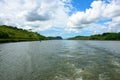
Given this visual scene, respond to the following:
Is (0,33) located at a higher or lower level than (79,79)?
higher

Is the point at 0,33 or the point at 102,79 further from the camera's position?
the point at 0,33

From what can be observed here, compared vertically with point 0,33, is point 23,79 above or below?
below

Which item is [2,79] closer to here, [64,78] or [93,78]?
[64,78]

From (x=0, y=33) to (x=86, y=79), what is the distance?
11669 cm

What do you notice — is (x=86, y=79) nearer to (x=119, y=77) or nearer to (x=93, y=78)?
(x=93, y=78)

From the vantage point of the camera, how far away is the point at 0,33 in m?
119

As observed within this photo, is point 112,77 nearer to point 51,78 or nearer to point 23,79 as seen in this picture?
point 51,78

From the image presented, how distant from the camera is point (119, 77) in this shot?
16.1 m

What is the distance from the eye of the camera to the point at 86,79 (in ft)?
50.2

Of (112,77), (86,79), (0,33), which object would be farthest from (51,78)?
(0,33)

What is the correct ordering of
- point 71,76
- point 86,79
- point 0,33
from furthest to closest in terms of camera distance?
point 0,33 → point 71,76 → point 86,79

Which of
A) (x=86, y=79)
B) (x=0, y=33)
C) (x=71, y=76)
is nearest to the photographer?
(x=86, y=79)

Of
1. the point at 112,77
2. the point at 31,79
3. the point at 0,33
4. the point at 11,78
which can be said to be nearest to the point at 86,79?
the point at 112,77

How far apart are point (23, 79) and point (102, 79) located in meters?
8.62
